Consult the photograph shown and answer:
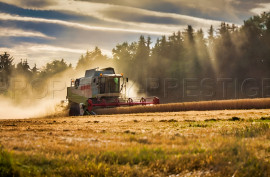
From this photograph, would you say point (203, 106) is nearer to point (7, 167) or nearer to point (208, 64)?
point (7, 167)

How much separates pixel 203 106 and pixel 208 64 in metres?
54.5

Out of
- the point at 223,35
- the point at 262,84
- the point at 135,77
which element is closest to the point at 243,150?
the point at 262,84

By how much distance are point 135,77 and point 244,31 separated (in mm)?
31685

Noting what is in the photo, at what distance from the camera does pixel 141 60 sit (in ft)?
326

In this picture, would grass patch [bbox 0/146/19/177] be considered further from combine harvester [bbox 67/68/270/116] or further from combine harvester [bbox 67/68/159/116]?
combine harvester [bbox 67/68/159/116]

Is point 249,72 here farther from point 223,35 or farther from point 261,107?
point 261,107

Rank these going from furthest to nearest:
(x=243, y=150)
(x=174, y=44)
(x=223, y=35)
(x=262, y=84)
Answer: (x=174, y=44)
(x=223, y=35)
(x=262, y=84)
(x=243, y=150)

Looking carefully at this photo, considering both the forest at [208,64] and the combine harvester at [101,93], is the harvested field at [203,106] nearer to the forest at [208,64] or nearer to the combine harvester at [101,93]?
the combine harvester at [101,93]

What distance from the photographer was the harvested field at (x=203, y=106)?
28.4m

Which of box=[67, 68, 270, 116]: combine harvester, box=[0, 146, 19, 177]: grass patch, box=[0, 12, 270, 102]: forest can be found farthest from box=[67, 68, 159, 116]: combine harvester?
box=[0, 12, 270, 102]: forest

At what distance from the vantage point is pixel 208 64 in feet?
271

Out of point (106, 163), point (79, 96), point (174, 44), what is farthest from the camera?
point (174, 44)

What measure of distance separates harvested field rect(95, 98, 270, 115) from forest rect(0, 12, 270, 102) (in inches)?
1510

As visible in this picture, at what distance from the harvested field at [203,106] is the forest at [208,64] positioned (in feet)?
126
